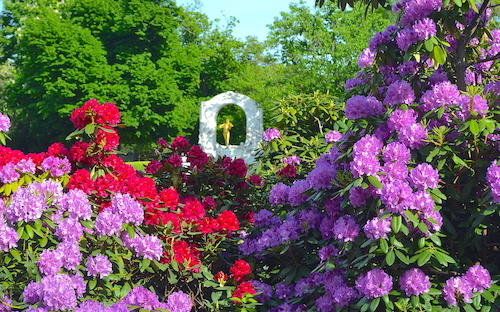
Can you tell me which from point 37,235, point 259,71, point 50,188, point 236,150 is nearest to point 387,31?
point 50,188

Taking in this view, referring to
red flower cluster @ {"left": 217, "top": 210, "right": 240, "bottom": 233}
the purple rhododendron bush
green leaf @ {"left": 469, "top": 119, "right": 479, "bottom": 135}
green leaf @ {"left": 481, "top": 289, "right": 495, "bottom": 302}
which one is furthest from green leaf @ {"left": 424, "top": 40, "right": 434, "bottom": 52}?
red flower cluster @ {"left": 217, "top": 210, "right": 240, "bottom": 233}

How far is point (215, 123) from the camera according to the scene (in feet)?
58.8

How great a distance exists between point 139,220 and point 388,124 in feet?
5.01

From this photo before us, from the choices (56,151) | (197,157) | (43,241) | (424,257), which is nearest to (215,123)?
(197,157)

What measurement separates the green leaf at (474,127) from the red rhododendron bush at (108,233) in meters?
1.61

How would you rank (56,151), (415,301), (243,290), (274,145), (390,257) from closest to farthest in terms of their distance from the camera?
(390,257) < (415,301) < (243,290) < (56,151) < (274,145)

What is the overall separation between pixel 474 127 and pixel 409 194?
1.50ft

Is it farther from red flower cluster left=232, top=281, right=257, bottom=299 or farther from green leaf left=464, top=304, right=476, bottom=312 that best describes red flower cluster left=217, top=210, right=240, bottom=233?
green leaf left=464, top=304, right=476, bottom=312

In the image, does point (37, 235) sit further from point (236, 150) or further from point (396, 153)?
point (236, 150)

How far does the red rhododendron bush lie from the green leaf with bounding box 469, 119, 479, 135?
161 centimetres

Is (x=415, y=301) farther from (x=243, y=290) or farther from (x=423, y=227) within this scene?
(x=243, y=290)

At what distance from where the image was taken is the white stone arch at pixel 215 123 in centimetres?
1703

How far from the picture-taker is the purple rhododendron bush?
267cm

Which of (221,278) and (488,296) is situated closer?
(488,296)
